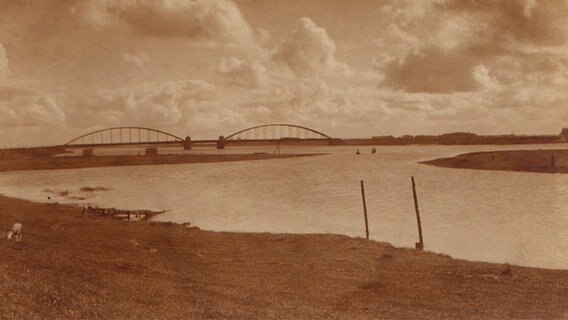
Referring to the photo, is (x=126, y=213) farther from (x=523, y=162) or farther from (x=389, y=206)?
(x=523, y=162)

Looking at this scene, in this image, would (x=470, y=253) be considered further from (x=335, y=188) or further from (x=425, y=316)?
(x=335, y=188)

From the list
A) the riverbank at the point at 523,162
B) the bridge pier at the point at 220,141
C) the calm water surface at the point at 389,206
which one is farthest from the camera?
the bridge pier at the point at 220,141

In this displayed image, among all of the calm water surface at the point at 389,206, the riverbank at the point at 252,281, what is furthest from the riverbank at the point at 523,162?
the riverbank at the point at 252,281

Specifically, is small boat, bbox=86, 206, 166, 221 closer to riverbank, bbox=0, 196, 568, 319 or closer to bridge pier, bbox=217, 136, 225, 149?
riverbank, bbox=0, 196, 568, 319

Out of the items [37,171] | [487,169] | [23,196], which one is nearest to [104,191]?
[23,196]

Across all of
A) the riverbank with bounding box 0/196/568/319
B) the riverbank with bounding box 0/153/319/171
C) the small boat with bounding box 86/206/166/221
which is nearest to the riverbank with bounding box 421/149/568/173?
the riverbank with bounding box 0/196/568/319

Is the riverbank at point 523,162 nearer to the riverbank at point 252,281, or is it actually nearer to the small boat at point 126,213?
the riverbank at point 252,281
